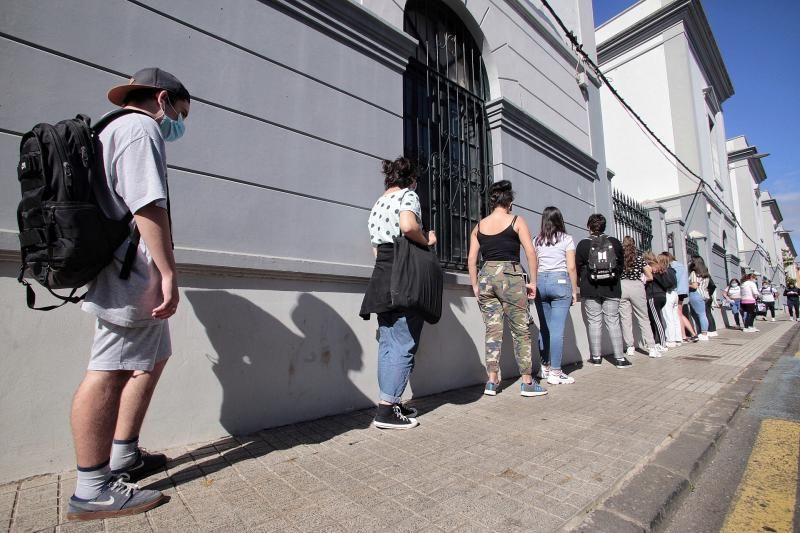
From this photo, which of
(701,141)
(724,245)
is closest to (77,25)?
(701,141)

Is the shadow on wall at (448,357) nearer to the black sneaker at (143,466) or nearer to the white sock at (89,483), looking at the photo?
the black sneaker at (143,466)

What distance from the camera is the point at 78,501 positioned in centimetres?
157

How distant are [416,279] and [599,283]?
345 centimetres

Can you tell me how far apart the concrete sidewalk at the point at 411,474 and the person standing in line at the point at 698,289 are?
21.5 feet

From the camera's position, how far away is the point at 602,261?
16.4ft

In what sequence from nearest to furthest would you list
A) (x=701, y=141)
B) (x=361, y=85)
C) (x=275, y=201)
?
(x=275, y=201) → (x=361, y=85) → (x=701, y=141)

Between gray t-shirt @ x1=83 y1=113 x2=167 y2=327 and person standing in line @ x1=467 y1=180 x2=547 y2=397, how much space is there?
2.69 metres

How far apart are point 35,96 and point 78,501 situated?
6.63ft

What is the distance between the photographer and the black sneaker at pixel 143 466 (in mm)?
1875

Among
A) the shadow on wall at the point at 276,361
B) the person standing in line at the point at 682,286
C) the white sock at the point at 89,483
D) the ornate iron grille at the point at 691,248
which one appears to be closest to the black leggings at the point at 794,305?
the ornate iron grille at the point at 691,248

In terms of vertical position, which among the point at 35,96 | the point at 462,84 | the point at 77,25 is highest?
the point at 462,84

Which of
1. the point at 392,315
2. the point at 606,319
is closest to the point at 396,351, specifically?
the point at 392,315

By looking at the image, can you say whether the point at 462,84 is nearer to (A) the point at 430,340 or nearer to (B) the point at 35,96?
(A) the point at 430,340

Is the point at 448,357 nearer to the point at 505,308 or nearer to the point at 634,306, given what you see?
the point at 505,308
